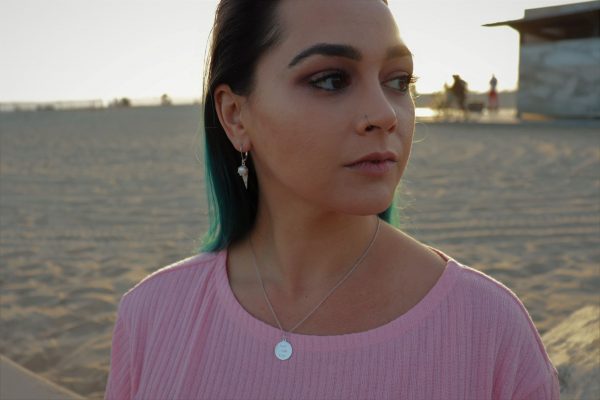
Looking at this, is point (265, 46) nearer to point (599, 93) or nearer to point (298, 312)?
point (298, 312)

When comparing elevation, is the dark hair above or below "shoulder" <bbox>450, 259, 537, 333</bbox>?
above

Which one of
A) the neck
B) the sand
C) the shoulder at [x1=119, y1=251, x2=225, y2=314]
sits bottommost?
the sand

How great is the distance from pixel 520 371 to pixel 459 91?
76.0ft

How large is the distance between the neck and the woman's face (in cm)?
16

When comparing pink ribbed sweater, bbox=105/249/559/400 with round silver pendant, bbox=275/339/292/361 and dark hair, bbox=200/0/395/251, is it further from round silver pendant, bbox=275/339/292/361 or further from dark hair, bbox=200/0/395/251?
dark hair, bbox=200/0/395/251

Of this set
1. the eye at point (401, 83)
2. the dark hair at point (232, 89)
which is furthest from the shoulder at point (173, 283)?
the eye at point (401, 83)

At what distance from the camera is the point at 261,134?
64.2 inches

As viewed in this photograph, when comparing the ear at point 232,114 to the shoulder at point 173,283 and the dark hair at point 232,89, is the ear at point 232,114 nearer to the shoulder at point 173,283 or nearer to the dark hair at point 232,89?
the dark hair at point 232,89

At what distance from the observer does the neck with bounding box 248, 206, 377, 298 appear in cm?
170

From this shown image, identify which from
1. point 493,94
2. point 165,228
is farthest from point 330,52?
point 493,94

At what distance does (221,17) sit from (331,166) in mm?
626

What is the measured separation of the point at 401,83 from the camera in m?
1.62

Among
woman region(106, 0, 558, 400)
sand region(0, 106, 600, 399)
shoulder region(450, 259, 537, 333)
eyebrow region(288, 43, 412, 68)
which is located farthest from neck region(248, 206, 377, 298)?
sand region(0, 106, 600, 399)

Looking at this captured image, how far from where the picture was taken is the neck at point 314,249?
5.57ft
